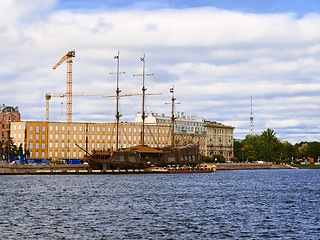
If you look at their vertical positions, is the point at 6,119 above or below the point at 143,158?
above

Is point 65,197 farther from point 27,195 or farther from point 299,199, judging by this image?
point 299,199

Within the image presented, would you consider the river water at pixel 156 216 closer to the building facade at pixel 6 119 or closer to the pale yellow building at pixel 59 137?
the pale yellow building at pixel 59 137

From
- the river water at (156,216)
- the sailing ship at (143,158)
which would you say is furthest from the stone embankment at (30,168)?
the river water at (156,216)

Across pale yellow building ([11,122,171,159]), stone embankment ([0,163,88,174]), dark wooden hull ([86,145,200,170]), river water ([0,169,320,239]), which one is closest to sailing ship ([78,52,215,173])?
dark wooden hull ([86,145,200,170])

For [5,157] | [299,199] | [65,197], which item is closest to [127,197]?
[65,197]

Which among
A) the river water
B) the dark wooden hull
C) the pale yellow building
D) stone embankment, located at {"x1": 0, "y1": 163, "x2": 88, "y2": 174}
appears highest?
the pale yellow building

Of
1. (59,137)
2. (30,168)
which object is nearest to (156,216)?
(30,168)

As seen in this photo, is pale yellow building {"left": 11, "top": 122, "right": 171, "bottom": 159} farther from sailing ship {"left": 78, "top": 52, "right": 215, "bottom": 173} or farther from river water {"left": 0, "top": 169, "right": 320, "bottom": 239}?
river water {"left": 0, "top": 169, "right": 320, "bottom": 239}

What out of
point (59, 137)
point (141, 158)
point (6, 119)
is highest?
point (6, 119)

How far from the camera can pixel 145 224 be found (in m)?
42.8

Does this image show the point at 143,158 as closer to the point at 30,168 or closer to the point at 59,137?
the point at 30,168

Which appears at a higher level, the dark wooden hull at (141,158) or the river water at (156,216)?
the dark wooden hull at (141,158)

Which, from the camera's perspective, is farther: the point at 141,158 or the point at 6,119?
the point at 6,119

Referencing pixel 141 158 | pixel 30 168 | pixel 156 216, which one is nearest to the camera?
pixel 156 216
